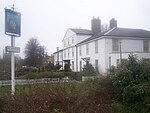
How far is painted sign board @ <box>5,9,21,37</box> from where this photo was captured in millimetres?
10782

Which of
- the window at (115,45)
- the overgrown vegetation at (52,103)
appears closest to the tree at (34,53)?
the window at (115,45)

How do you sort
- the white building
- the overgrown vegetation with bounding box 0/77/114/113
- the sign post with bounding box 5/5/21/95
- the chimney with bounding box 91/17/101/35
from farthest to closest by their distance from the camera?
the chimney with bounding box 91/17/101/35
the white building
the sign post with bounding box 5/5/21/95
the overgrown vegetation with bounding box 0/77/114/113

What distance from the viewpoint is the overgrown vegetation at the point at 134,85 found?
10.3m

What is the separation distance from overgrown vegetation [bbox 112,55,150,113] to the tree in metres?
51.3

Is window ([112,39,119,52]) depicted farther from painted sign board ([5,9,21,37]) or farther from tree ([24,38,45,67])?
tree ([24,38,45,67])

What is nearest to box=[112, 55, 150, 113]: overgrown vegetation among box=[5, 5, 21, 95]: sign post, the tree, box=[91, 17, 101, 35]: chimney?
box=[5, 5, 21, 95]: sign post

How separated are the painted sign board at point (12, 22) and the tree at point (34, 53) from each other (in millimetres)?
50746

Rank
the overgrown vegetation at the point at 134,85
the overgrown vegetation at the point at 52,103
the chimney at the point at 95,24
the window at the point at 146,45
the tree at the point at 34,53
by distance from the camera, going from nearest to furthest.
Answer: the overgrown vegetation at the point at 52,103, the overgrown vegetation at the point at 134,85, the window at the point at 146,45, the chimney at the point at 95,24, the tree at the point at 34,53

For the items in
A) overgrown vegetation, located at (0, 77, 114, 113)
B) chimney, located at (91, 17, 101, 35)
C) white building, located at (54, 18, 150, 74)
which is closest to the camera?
overgrown vegetation, located at (0, 77, 114, 113)

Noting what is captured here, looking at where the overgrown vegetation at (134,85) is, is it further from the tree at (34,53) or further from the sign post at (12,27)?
the tree at (34,53)

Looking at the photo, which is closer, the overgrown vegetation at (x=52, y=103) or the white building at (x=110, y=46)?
the overgrown vegetation at (x=52, y=103)

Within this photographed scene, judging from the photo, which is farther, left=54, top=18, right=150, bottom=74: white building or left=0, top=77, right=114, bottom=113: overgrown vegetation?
left=54, top=18, right=150, bottom=74: white building

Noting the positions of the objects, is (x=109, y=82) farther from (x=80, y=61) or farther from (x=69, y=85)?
(x=80, y=61)

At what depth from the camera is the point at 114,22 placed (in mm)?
43531
